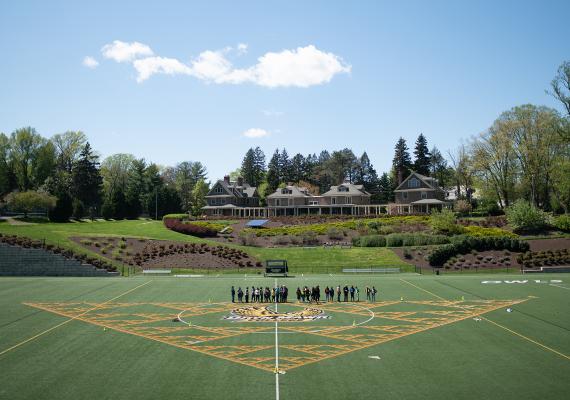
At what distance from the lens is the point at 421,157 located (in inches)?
5423

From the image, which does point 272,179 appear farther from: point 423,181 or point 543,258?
point 543,258

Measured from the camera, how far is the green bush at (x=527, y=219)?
79.2 metres

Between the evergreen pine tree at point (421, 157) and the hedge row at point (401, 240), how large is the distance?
62.8 m

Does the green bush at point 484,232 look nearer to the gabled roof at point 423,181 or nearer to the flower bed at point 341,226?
the flower bed at point 341,226

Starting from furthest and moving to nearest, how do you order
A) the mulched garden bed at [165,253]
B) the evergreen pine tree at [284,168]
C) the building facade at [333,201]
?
the evergreen pine tree at [284,168], the building facade at [333,201], the mulched garden bed at [165,253]

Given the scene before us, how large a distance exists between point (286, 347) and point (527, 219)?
63.7 m

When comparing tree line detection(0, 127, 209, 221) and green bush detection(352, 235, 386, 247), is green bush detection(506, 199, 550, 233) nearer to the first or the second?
green bush detection(352, 235, 386, 247)

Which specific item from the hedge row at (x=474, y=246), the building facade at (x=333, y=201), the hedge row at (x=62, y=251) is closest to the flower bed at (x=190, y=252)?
the hedge row at (x=62, y=251)

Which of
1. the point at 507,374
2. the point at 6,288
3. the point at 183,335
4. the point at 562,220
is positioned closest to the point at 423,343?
the point at 507,374

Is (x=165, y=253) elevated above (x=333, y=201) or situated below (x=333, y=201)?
below

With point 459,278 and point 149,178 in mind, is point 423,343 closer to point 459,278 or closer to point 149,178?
point 459,278

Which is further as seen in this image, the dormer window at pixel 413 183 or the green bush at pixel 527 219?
the dormer window at pixel 413 183

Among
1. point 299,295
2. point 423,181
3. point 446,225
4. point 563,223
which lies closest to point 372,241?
point 446,225

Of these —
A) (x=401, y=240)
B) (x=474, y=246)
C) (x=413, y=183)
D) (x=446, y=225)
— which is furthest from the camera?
(x=413, y=183)
